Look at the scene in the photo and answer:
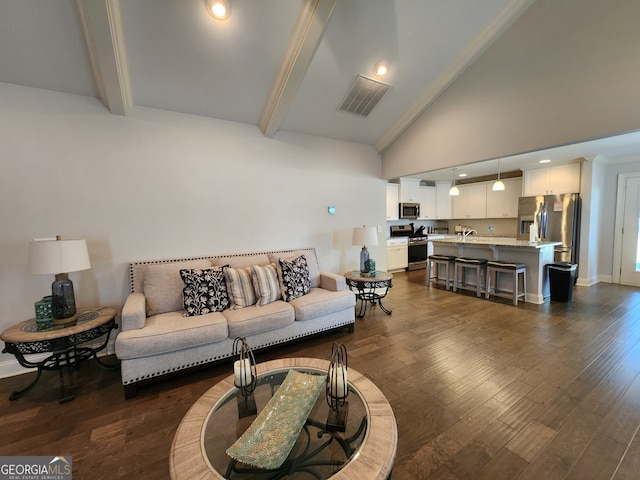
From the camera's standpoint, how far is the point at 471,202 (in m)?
6.74

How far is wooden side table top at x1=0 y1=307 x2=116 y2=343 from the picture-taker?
73.7 inches

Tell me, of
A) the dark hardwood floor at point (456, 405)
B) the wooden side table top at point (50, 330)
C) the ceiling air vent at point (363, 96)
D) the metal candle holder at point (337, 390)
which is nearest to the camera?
the metal candle holder at point (337, 390)

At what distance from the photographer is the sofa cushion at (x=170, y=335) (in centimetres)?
199

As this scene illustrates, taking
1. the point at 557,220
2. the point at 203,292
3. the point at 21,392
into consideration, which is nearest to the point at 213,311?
the point at 203,292

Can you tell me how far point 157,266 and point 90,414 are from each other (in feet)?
4.25

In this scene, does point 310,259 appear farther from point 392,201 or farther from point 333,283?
point 392,201

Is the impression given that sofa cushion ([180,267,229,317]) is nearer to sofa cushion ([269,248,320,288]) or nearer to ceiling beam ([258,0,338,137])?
sofa cushion ([269,248,320,288])

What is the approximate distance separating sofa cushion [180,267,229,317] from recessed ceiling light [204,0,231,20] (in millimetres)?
2302

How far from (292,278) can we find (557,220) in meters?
5.45

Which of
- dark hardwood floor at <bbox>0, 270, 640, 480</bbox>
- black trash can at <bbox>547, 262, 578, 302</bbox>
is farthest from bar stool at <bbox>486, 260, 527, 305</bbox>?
dark hardwood floor at <bbox>0, 270, 640, 480</bbox>

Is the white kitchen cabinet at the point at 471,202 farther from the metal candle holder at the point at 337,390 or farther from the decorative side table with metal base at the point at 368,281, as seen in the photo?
the metal candle holder at the point at 337,390

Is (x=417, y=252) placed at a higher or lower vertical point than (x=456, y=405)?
higher

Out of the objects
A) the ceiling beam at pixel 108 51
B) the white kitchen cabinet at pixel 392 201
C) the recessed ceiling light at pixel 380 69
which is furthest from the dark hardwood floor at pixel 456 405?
the white kitchen cabinet at pixel 392 201

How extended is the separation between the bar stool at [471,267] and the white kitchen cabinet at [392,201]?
6.44 feet
